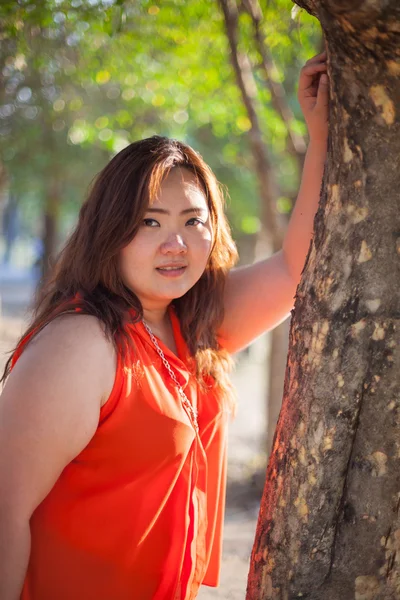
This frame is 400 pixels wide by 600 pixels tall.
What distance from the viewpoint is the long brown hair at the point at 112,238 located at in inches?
104

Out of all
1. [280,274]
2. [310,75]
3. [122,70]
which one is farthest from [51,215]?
[310,75]

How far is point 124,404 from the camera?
2465 mm

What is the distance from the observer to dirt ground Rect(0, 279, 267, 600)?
202 inches

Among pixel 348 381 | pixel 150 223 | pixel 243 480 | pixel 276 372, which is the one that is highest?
pixel 150 223

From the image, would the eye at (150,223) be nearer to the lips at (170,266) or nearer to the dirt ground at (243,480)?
the lips at (170,266)

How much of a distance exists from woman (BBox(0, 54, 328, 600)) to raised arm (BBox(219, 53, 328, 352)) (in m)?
0.01

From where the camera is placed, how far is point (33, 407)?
2.33m

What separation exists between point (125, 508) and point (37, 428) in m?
0.42

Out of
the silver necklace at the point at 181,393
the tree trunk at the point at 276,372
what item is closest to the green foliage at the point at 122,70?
the tree trunk at the point at 276,372

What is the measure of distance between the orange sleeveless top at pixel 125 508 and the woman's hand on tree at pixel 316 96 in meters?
0.96

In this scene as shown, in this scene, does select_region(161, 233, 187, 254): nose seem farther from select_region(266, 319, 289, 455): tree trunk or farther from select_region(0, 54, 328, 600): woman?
select_region(266, 319, 289, 455): tree trunk

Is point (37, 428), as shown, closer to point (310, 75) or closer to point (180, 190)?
point (180, 190)

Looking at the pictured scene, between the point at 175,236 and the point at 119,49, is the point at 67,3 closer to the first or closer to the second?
the point at 119,49

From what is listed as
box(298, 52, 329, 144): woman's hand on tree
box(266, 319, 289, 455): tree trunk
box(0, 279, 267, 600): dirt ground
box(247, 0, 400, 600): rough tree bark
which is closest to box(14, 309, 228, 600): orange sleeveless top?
box(247, 0, 400, 600): rough tree bark
